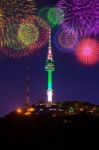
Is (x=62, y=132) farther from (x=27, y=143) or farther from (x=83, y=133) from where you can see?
(x=27, y=143)

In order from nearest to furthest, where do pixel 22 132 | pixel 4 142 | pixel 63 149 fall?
pixel 63 149 < pixel 4 142 < pixel 22 132

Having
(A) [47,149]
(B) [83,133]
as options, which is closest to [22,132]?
(B) [83,133]

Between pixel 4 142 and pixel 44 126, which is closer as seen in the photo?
pixel 4 142

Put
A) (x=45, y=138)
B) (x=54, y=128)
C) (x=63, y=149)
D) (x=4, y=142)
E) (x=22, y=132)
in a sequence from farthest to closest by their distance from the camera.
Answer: (x=54, y=128) < (x=22, y=132) < (x=45, y=138) < (x=4, y=142) < (x=63, y=149)

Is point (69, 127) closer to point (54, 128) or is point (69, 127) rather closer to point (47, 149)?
point (54, 128)

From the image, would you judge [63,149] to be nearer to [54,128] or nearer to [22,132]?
[22,132]

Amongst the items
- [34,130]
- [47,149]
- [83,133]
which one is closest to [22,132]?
[34,130]

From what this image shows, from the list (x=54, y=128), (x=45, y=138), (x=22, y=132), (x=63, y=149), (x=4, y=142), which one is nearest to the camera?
(x=63, y=149)

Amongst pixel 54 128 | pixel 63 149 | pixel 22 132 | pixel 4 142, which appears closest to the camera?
pixel 63 149

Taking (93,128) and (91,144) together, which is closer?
(91,144)
